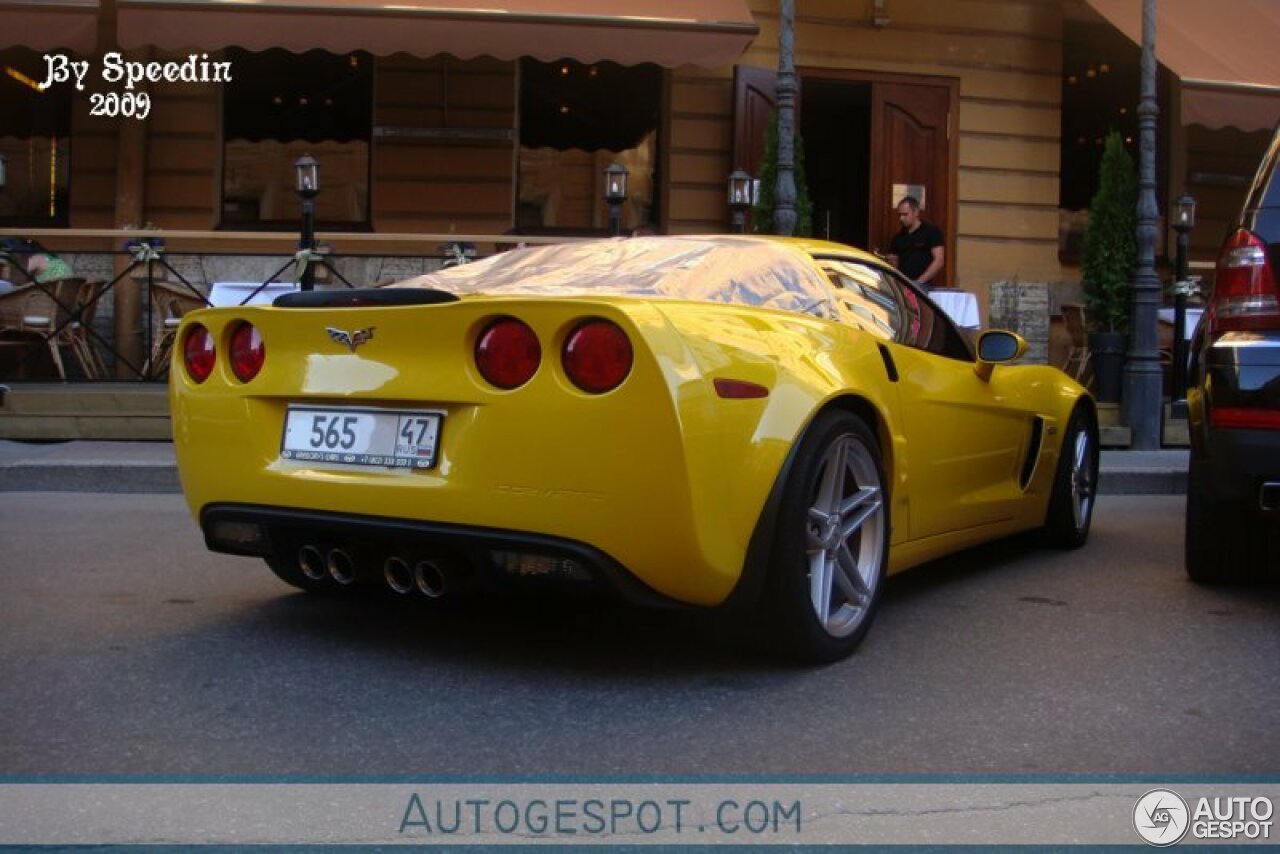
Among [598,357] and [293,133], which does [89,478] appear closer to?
[598,357]

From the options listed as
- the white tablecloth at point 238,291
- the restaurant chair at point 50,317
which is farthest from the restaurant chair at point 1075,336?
the restaurant chair at point 50,317

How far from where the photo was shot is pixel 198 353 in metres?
4.25

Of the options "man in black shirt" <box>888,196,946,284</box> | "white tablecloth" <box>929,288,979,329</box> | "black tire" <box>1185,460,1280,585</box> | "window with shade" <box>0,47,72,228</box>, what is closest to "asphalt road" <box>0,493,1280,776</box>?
"black tire" <box>1185,460,1280,585</box>

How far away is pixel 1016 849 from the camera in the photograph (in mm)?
2684

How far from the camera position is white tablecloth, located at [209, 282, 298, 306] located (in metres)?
11.2

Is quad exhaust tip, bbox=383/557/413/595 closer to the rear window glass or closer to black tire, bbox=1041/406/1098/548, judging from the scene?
the rear window glass

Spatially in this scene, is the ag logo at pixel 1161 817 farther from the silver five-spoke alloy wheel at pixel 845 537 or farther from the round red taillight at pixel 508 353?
the round red taillight at pixel 508 353

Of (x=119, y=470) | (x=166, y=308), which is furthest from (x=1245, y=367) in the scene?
(x=166, y=308)

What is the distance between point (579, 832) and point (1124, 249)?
1077 cm

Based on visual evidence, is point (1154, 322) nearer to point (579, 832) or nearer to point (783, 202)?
point (783, 202)

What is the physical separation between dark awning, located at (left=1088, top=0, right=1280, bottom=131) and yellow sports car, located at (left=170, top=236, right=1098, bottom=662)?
327 inches

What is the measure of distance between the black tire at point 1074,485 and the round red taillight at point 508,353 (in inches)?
124

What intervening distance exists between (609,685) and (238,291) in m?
8.36

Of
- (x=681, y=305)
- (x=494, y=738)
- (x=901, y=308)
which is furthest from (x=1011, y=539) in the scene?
(x=494, y=738)
